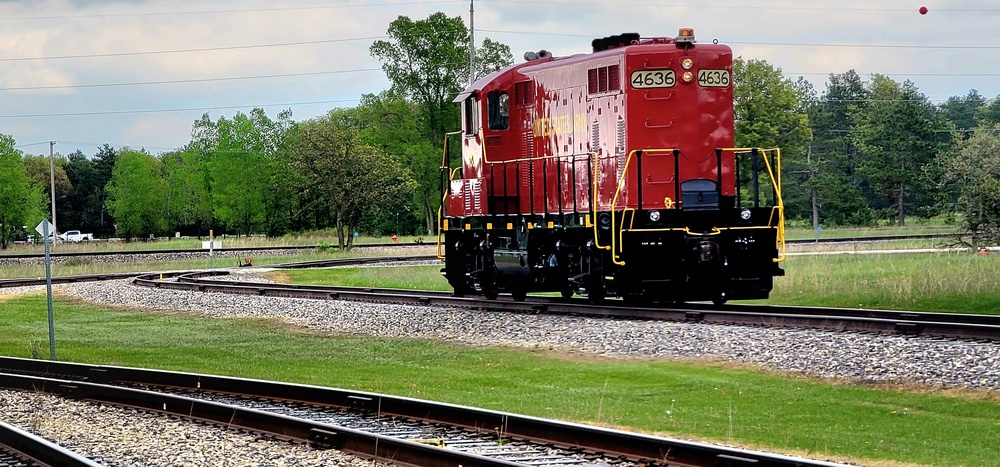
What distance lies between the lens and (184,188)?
115688 mm

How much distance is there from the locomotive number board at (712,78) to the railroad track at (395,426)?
32.7 ft

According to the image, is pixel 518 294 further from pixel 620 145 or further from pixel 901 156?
pixel 901 156

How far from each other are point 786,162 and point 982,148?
34.9 meters

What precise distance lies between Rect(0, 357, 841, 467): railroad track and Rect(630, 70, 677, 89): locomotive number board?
919 cm

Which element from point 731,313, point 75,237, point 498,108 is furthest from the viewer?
point 75,237

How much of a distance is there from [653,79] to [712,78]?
1.03 metres

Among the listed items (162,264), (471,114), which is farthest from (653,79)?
(162,264)

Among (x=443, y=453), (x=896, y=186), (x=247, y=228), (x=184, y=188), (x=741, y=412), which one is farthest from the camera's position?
(x=184, y=188)

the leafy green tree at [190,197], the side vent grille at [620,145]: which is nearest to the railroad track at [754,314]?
the side vent grille at [620,145]

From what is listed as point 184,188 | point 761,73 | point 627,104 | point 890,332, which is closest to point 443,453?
point 890,332

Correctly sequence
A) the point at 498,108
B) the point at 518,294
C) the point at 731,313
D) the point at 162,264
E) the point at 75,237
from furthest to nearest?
the point at 75,237 < the point at 162,264 < the point at 518,294 < the point at 498,108 < the point at 731,313

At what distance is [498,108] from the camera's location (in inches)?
890

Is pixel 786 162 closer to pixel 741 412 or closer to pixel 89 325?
pixel 89 325

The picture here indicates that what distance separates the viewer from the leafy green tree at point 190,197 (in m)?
106
